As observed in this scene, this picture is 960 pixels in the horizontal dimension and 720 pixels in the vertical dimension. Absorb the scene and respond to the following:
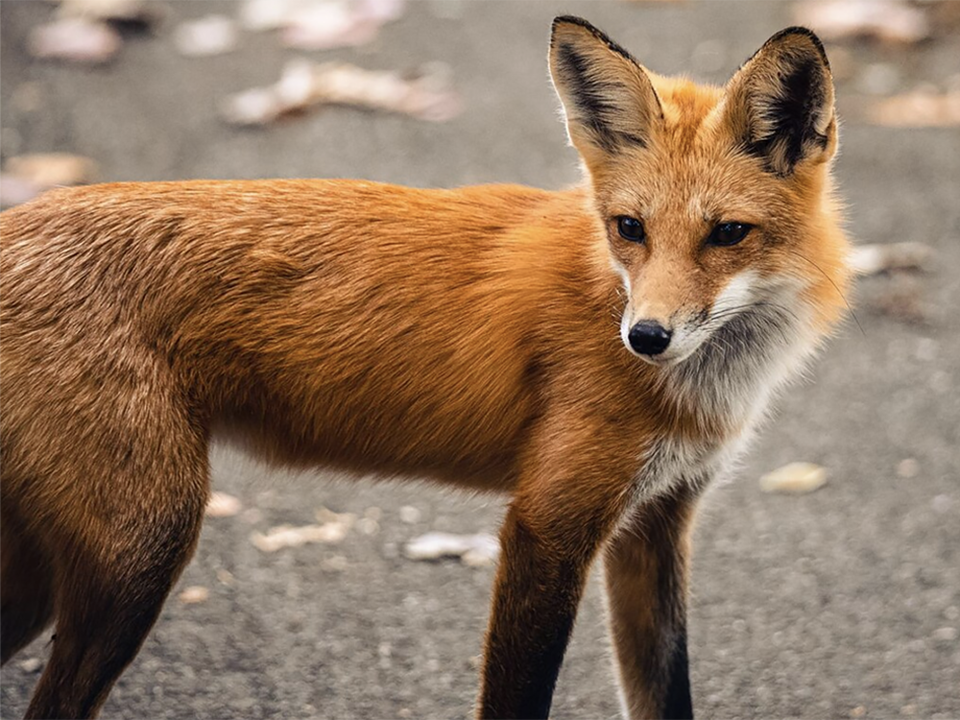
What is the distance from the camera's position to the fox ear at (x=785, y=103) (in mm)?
3004

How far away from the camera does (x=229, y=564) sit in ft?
14.9

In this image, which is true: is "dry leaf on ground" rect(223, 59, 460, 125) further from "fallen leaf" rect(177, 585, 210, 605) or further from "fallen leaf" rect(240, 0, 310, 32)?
"fallen leaf" rect(177, 585, 210, 605)

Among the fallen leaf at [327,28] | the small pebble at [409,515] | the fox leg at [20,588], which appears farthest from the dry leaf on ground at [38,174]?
the fox leg at [20,588]

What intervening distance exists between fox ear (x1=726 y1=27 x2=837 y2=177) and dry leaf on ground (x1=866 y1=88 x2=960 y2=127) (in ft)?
15.6

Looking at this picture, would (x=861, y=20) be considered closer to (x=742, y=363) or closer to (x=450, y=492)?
(x=742, y=363)

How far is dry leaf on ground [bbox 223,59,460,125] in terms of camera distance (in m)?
7.38

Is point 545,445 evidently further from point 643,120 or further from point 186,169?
point 186,169

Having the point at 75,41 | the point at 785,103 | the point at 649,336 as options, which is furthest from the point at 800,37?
the point at 75,41

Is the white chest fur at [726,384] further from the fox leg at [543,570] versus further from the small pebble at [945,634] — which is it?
the small pebble at [945,634]

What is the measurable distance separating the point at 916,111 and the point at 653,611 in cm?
514

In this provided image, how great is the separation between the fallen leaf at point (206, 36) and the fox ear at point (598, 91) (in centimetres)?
520

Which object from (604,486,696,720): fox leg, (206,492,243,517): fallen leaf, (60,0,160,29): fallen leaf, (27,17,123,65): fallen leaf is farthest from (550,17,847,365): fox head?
(60,0,160,29): fallen leaf

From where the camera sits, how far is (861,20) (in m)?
8.17

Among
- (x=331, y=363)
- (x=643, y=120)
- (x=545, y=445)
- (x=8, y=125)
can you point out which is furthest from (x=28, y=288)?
(x=8, y=125)
